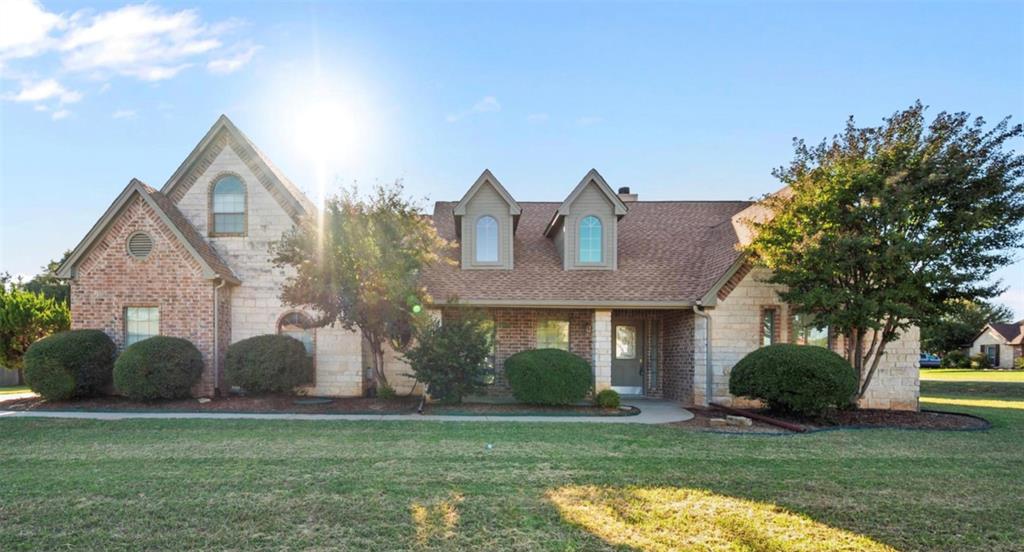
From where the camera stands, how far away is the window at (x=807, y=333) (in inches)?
572

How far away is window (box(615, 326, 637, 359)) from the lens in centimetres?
1694

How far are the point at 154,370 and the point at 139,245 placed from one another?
348 cm

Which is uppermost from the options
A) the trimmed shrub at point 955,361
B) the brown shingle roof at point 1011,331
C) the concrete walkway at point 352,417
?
the concrete walkway at point 352,417

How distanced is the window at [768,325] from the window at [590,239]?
4.50 m

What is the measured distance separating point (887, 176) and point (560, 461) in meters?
9.41

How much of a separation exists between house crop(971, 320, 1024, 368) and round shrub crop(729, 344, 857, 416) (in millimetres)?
49309

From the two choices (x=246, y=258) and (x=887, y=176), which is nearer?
(x=887, y=176)

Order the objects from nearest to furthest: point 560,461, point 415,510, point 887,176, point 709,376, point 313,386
Result: point 415,510
point 560,461
point 887,176
point 709,376
point 313,386

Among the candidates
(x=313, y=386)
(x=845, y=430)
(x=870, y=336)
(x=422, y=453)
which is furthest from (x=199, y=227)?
(x=870, y=336)

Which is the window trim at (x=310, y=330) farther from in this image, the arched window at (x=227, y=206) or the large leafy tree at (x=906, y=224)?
the large leafy tree at (x=906, y=224)

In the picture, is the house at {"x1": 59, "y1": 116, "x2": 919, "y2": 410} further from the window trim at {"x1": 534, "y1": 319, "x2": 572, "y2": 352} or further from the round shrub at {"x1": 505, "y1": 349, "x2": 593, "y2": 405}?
the round shrub at {"x1": 505, "y1": 349, "x2": 593, "y2": 405}

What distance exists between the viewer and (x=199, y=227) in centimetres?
1530

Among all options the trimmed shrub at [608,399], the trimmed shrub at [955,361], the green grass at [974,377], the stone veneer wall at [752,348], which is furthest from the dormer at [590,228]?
the trimmed shrub at [955,361]

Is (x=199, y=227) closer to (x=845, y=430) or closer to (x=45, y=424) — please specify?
(x=45, y=424)
